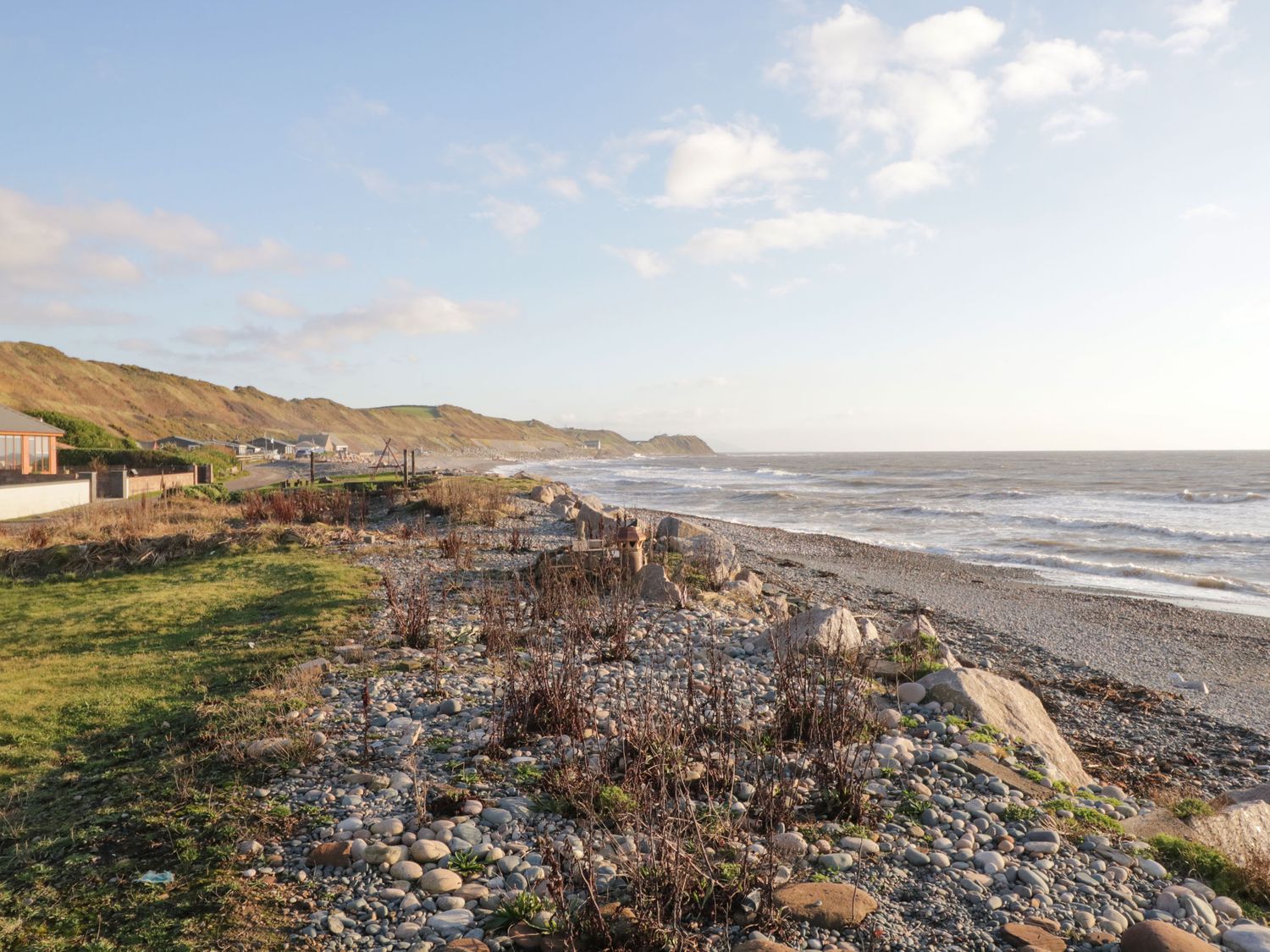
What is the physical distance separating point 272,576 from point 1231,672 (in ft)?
56.6

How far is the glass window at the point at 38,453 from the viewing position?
107 ft

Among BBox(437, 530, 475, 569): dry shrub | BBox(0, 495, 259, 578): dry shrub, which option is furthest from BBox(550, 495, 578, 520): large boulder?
BBox(0, 495, 259, 578): dry shrub

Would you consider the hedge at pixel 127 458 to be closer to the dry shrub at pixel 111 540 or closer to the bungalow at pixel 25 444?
the bungalow at pixel 25 444

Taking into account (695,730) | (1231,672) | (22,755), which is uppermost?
(695,730)

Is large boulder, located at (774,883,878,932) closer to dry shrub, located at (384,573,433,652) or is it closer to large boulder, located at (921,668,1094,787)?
large boulder, located at (921,668,1094,787)

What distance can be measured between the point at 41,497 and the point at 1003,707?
99.6ft

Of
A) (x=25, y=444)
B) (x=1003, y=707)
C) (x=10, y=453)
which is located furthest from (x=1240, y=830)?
(x=25, y=444)

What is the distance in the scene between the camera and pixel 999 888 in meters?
4.49

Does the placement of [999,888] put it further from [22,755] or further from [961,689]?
[22,755]

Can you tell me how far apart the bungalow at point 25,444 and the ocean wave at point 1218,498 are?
61.3 meters

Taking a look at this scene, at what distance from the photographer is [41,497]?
25344 millimetres

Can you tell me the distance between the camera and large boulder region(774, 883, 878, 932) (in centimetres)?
399

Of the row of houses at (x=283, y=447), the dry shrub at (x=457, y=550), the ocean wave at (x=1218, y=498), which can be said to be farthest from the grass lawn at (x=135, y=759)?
the row of houses at (x=283, y=447)

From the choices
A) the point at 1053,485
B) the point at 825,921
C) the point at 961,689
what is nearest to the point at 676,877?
the point at 825,921
